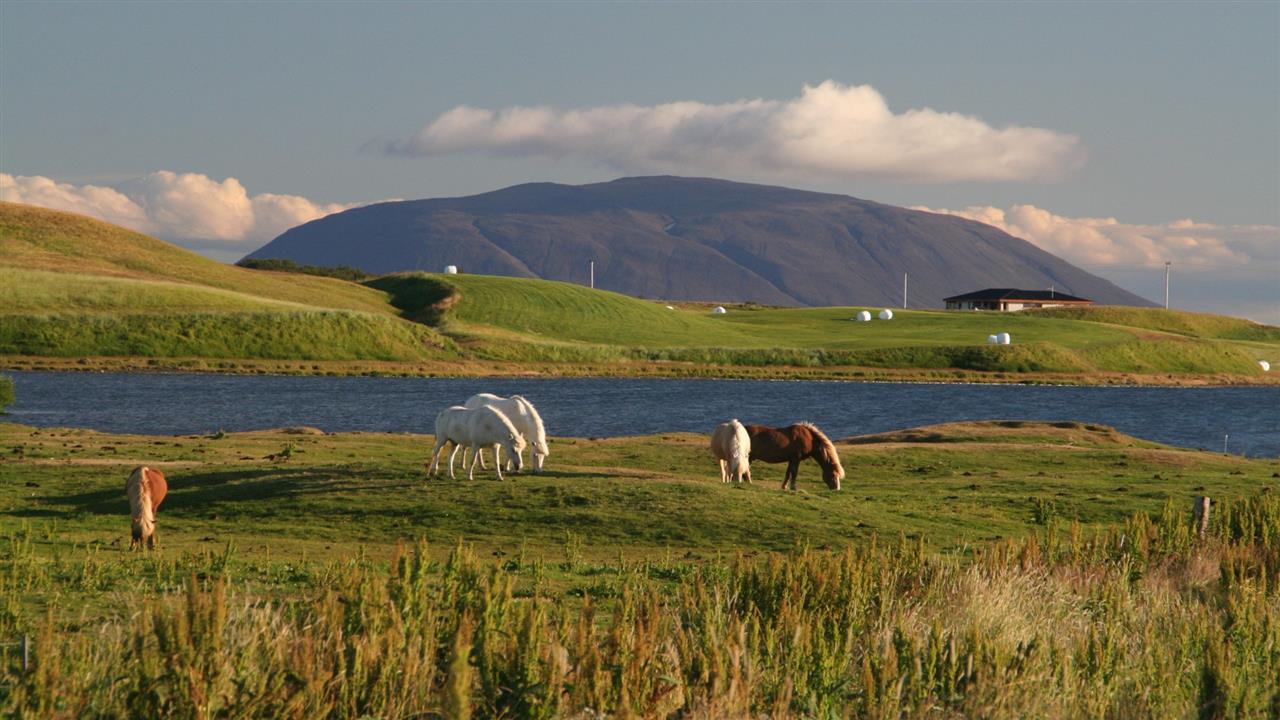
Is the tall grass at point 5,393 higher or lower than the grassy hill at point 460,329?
lower

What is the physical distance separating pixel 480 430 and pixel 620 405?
2133 inches

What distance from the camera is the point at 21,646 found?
36.7 feet

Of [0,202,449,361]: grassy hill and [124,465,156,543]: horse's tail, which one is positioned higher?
[0,202,449,361]: grassy hill

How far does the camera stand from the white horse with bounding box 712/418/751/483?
33031 mm

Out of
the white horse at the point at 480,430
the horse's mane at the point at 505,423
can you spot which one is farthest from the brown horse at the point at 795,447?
the white horse at the point at 480,430

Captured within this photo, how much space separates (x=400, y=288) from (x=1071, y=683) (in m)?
148

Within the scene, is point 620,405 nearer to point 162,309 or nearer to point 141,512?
point 162,309

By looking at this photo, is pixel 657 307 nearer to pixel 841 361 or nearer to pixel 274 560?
pixel 841 361

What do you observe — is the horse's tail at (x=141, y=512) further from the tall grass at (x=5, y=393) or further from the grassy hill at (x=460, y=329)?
the grassy hill at (x=460, y=329)

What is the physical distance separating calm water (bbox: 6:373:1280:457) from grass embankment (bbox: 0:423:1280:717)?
36.1 m

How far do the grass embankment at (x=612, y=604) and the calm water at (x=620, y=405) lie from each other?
3607 centimetres

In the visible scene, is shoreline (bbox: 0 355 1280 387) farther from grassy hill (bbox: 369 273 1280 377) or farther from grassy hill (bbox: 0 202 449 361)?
grassy hill (bbox: 0 202 449 361)

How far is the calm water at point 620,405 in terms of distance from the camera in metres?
67.6

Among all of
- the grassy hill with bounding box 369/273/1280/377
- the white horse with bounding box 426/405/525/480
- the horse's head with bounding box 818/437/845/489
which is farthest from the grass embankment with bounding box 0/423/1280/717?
the grassy hill with bounding box 369/273/1280/377
